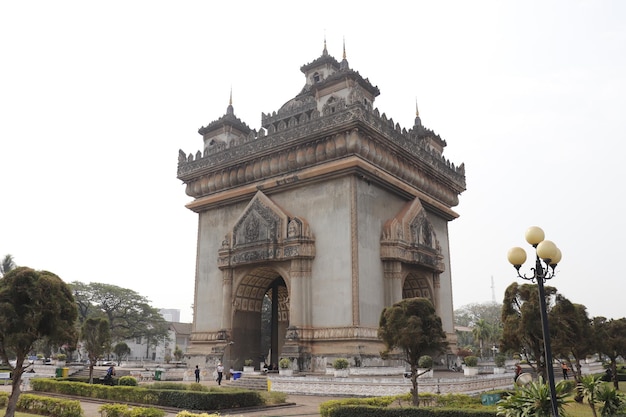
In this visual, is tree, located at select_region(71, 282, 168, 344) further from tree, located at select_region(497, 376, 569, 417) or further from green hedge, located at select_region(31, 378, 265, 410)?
tree, located at select_region(497, 376, 569, 417)

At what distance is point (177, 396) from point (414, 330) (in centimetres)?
720

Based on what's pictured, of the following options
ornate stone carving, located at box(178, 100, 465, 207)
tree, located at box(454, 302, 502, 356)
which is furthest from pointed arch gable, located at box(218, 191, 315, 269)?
tree, located at box(454, 302, 502, 356)

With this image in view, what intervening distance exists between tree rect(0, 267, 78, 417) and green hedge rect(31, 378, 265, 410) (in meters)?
4.24

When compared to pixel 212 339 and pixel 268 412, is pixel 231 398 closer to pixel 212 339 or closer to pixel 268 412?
pixel 268 412

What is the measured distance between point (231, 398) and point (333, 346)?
27.6ft

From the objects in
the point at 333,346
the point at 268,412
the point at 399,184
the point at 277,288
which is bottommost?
the point at 268,412

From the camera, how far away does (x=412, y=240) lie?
26625 millimetres

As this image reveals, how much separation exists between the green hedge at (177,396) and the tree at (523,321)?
7.68 meters

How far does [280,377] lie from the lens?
68.1 feet

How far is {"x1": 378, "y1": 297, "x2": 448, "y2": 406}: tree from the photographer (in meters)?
13.9

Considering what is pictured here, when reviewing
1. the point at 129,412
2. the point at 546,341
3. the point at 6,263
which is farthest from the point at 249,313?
the point at 6,263

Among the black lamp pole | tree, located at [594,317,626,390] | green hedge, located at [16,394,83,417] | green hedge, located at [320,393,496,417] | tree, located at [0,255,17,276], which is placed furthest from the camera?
tree, located at [0,255,17,276]

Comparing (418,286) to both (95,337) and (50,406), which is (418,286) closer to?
(95,337)

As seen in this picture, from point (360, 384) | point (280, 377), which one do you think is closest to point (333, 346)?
point (280, 377)
